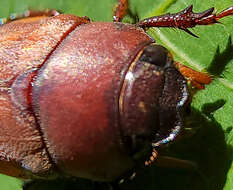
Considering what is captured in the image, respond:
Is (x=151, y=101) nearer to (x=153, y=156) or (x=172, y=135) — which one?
(x=172, y=135)

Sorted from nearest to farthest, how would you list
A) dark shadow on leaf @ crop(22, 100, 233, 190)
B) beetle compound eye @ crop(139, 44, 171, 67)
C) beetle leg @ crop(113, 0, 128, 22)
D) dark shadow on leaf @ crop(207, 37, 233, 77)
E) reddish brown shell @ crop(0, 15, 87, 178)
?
beetle compound eye @ crop(139, 44, 171, 67)
reddish brown shell @ crop(0, 15, 87, 178)
dark shadow on leaf @ crop(22, 100, 233, 190)
dark shadow on leaf @ crop(207, 37, 233, 77)
beetle leg @ crop(113, 0, 128, 22)

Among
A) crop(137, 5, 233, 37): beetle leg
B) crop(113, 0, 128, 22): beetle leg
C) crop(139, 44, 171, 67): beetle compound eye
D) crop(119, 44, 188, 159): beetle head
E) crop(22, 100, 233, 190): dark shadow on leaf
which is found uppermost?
crop(137, 5, 233, 37): beetle leg

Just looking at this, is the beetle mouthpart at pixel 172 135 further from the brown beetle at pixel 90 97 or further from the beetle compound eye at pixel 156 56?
the beetle compound eye at pixel 156 56

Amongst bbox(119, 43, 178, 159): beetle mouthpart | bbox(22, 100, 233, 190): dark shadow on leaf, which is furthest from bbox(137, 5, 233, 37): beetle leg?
bbox(22, 100, 233, 190): dark shadow on leaf

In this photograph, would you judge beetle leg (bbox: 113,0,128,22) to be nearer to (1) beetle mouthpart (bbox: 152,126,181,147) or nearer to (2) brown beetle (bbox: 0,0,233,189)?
(2) brown beetle (bbox: 0,0,233,189)

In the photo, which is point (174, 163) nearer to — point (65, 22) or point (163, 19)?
point (163, 19)

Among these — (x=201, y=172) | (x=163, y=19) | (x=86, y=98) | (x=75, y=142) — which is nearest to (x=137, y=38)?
(x=163, y=19)
